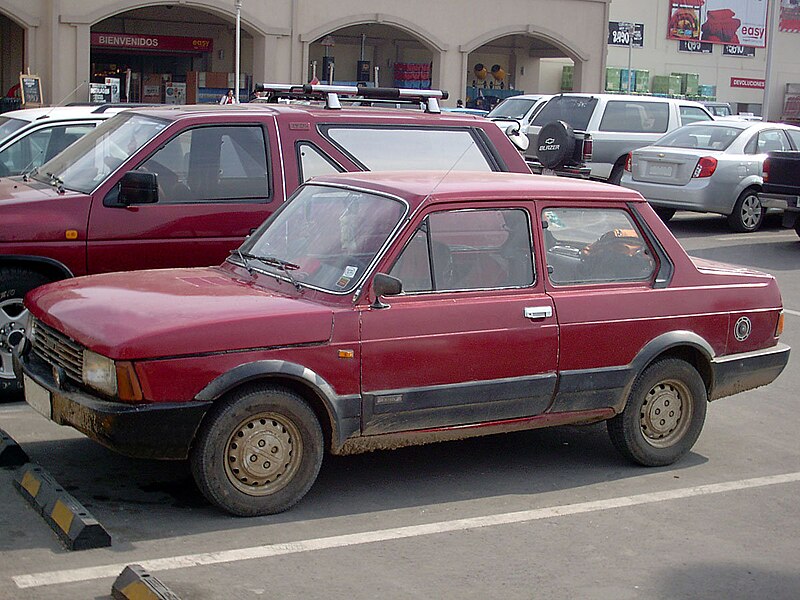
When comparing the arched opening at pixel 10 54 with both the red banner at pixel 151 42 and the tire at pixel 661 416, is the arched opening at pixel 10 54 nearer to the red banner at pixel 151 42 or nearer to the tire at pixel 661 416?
the red banner at pixel 151 42

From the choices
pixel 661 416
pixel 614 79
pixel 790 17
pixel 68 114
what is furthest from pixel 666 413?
pixel 790 17

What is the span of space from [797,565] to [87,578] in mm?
3217

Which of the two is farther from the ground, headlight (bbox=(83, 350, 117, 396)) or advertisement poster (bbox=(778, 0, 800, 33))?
advertisement poster (bbox=(778, 0, 800, 33))

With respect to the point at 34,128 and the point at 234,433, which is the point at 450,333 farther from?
the point at 34,128

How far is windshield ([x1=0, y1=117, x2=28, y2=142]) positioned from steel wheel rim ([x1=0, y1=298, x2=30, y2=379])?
3.96 meters

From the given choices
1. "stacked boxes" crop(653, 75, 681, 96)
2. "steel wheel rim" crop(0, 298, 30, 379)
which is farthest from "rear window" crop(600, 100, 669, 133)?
"stacked boxes" crop(653, 75, 681, 96)

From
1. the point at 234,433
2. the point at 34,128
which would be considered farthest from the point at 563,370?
the point at 34,128

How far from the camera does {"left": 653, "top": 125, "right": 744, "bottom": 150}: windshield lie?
58.8 feet

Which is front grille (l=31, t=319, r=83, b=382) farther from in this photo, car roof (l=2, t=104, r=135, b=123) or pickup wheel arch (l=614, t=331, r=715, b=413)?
car roof (l=2, t=104, r=135, b=123)

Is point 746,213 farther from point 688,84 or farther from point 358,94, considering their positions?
point 688,84

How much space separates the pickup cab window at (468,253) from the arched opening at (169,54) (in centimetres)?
2648

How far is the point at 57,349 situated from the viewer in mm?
5832

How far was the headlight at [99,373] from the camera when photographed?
211 inches

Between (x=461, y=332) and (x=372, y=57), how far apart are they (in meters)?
34.8
